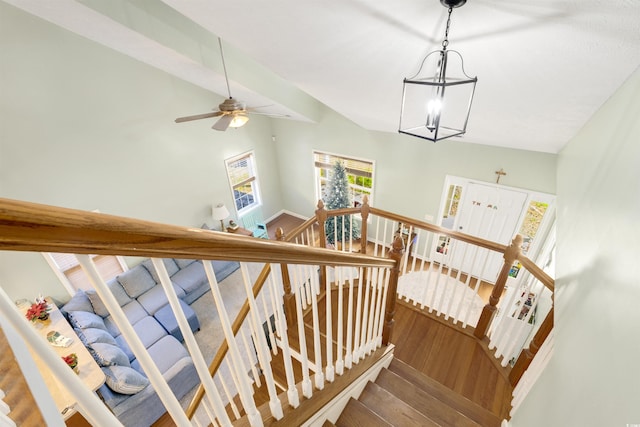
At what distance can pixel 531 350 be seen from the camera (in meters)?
1.99

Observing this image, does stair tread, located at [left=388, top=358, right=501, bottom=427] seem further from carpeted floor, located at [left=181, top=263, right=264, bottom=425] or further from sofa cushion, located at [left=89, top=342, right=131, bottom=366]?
sofa cushion, located at [left=89, top=342, right=131, bottom=366]

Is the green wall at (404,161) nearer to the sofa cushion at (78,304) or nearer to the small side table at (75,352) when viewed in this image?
the sofa cushion at (78,304)

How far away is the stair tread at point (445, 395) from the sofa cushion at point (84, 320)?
11.9 ft

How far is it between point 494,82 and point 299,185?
5.22m

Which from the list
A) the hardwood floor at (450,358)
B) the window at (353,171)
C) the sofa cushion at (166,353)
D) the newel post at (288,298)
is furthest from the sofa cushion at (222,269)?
the hardwood floor at (450,358)

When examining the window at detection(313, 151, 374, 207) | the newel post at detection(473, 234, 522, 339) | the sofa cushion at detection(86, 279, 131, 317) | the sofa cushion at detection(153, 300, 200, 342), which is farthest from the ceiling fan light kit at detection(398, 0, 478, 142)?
the sofa cushion at detection(86, 279, 131, 317)

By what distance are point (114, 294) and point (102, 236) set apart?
4.79 meters

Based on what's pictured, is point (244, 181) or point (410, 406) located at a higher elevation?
point (410, 406)

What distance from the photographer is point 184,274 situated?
4.89m

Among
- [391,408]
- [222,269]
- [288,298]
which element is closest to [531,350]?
[391,408]

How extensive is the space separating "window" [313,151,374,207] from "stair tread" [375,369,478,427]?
419 cm

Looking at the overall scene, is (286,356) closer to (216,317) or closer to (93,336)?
(93,336)

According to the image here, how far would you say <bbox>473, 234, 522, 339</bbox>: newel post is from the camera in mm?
2127

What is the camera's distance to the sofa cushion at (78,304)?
3891 millimetres
